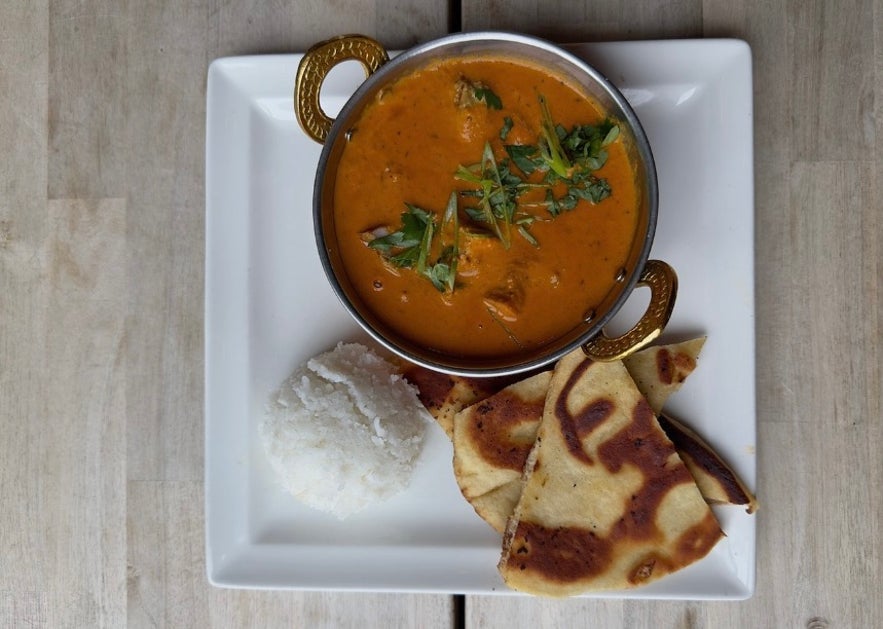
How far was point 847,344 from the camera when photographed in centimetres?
180

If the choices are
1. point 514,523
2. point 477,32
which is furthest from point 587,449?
point 477,32

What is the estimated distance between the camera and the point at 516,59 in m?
1.54

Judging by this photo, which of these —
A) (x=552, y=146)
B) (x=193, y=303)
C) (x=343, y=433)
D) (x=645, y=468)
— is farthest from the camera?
(x=193, y=303)

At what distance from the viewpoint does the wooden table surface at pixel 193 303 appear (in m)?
1.79

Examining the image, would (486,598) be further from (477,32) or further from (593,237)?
(477,32)

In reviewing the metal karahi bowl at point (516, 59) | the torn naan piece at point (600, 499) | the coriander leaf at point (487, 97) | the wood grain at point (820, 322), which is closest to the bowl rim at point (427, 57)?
the metal karahi bowl at point (516, 59)

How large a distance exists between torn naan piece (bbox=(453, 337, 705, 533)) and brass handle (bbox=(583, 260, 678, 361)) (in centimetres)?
21

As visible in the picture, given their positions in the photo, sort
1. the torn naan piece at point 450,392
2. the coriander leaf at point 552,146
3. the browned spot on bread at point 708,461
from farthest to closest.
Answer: the torn naan piece at point 450,392 < the browned spot on bread at point 708,461 < the coriander leaf at point 552,146

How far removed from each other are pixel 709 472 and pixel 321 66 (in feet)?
4.08

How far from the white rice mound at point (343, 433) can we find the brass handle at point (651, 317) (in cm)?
51

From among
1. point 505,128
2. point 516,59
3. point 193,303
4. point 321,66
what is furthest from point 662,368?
point 193,303

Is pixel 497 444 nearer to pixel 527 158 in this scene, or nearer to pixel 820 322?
pixel 527 158

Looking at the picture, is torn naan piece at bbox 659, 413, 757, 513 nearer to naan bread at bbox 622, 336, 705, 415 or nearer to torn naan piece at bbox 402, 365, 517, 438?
naan bread at bbox 622, 336, 705, 415

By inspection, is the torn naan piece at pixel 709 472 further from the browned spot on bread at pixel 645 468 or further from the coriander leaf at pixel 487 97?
the coriander leaf at pixel 487 97
